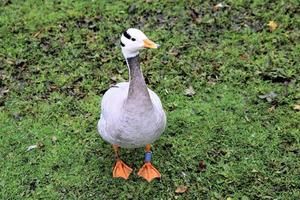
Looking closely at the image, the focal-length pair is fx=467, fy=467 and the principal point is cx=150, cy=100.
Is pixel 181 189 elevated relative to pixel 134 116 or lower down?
lower down

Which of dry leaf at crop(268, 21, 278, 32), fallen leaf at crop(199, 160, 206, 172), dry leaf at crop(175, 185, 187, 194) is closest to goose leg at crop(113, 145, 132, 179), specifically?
dry leaf at crop(175, 185, 187, 194)

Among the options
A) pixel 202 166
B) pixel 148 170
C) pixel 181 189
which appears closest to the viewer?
pixel 181 189

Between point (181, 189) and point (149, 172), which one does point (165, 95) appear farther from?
point (181, 189)

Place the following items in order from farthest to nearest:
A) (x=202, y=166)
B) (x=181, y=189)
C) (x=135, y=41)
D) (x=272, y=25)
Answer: (x=272, y=25), (x=202, y=166), (x=181, y=189), (x=135, y=41)

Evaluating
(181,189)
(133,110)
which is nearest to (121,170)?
Answer: (181,189)

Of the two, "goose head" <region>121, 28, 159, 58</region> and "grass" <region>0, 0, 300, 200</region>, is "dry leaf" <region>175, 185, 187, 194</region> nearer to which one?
"grass" <region>0, 0, 300, 200</region>

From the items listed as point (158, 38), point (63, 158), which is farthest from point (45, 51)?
point (63, 158)

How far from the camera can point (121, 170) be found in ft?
18.6

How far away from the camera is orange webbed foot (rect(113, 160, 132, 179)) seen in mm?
5645

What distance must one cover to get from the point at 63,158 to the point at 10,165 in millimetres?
672

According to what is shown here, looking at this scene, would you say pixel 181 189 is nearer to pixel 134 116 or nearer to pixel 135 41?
pixel 134 116

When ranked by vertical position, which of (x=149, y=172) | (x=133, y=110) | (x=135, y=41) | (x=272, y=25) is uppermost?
(x=135, y=41)

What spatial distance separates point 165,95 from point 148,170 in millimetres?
1504

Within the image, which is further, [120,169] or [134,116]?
[120,169]
